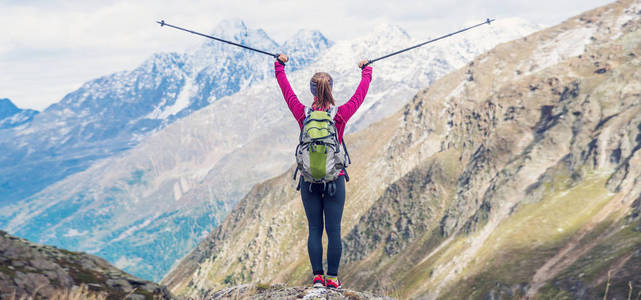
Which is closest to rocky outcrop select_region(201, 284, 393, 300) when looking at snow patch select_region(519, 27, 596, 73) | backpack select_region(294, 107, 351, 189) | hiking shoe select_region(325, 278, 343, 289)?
hiking shoe select_region(325, 278, 343, 289)

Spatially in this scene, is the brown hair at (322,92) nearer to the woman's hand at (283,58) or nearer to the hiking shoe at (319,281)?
the woman's hand at (283,58)

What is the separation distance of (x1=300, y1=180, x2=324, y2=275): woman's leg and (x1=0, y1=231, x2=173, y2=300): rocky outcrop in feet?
13.0

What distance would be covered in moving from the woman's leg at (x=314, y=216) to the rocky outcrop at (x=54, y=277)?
3956 mm

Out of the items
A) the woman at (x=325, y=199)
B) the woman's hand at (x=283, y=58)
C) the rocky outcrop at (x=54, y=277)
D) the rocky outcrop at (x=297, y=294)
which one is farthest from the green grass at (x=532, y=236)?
the woman's hand at (x=283, y=58)

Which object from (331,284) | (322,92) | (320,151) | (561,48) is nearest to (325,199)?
(320,151)

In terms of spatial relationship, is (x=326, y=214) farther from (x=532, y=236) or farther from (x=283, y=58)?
(x=532, y=236)

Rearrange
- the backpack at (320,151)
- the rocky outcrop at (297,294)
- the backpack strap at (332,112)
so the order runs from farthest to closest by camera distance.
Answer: the backpack strap at (332,112), the rocky outcrop at (297,294), the backpack at (320,151)

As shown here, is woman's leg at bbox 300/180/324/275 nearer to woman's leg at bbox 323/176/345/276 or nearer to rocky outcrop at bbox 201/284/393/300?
woman's leg at bbox 323/176/345/276

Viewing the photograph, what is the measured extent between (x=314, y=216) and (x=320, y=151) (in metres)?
1.64

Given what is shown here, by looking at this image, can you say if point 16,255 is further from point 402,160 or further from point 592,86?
point 402,160

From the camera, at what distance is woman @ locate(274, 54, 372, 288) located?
899 centimetres

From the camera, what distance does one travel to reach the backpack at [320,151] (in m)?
8.38

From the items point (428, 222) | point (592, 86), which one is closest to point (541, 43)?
point (592, 86)

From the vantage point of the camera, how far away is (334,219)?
912 cm
